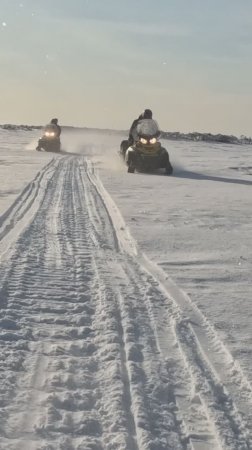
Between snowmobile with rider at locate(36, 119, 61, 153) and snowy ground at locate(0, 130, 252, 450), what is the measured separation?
2223 centimetres

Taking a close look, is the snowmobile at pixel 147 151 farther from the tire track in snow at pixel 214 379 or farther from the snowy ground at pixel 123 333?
the tire track in snow at pixel 214 379

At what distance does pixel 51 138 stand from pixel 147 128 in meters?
13.0

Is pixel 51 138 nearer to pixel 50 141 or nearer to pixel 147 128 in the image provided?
pixel 50 141

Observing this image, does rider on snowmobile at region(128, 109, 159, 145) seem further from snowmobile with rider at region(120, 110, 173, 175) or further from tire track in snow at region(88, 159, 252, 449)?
tire track in snow at region(88, 159, 252, 449)

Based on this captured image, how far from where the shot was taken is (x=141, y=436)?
119 inches

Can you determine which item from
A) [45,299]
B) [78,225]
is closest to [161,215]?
[78,225]

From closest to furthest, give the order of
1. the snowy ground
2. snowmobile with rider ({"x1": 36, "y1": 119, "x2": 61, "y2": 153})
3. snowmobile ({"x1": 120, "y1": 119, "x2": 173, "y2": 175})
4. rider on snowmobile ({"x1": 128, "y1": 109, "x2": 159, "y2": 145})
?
the snowy ground → snowmobile ({"x1": 120, "y1": 119, "x2": 173, "y2": 175}) → rider on snowmobile ({"x1": 128, "y1": 109, "x2": 159, "y2": 145}) → snowmobile with rider ({"x1": 36, "y1": 119, "x2": 61, "y2": 153})

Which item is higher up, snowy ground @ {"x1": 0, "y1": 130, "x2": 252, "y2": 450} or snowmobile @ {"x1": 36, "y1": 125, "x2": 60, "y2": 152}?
snowmobile @ {"x1": 36, "y1": 125, "x2": 60, "y2": 152}

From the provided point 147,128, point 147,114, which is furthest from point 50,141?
point 147,128

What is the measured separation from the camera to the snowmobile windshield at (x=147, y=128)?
65.6 ft

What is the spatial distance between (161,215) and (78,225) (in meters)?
2.43

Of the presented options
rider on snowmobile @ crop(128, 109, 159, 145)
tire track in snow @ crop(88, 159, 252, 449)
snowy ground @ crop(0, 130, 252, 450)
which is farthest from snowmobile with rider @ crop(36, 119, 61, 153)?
tire track in snow @ crop(88, 159, 252, 449)

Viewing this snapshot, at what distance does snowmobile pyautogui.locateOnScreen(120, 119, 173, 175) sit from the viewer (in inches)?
786

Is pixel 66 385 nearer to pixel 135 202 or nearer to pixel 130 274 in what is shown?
pixel 130 274
